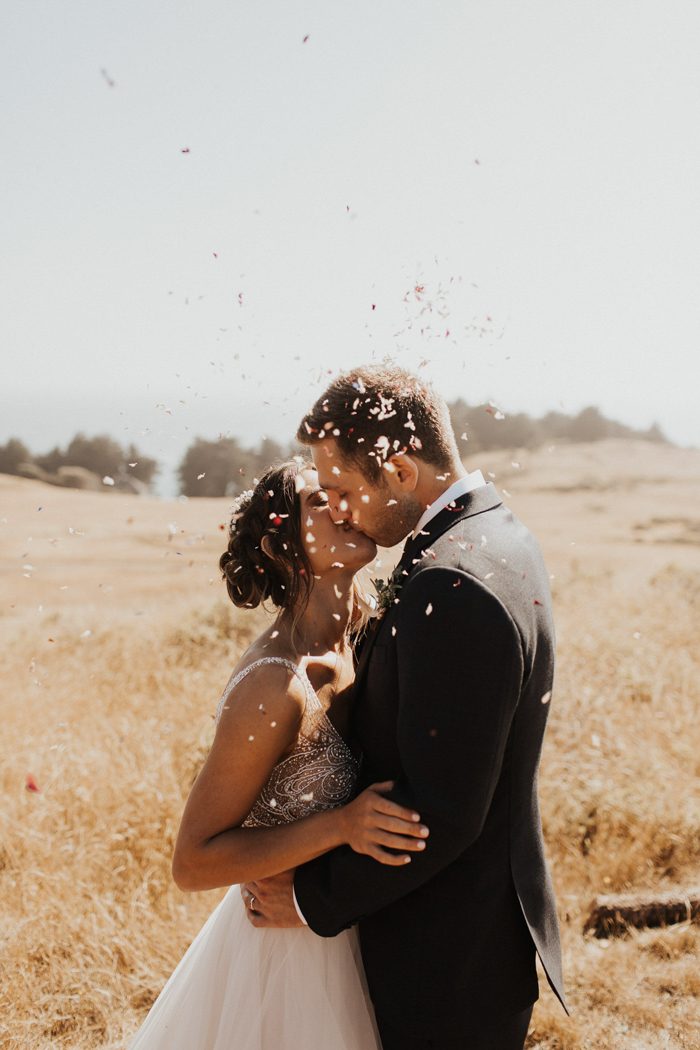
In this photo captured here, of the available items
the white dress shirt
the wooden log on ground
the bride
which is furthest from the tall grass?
the white dress shirt

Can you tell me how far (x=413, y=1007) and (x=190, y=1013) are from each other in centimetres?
88

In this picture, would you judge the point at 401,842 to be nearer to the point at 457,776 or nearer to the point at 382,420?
the point at 457,776

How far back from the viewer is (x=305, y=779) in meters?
2.78

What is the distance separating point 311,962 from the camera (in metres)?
2.84

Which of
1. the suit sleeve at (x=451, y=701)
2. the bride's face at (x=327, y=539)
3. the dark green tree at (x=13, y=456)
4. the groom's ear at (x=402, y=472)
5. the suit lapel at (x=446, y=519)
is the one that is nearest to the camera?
the suit sleeve at (x=451, y=701)

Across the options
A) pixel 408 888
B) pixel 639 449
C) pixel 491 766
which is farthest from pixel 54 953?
pixel 639 449

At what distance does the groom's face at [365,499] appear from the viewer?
2.70m

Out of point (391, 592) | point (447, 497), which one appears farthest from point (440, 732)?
point (447, 497)

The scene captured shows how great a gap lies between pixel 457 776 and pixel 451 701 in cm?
21

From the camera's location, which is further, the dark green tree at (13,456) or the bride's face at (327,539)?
the dark green tree at (13,456)

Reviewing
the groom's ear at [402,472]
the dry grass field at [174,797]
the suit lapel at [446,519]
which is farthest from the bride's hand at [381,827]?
the dry grass field at [174,797]

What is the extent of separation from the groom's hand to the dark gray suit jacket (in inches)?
4.6

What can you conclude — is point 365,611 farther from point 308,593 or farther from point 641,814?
point 641,814

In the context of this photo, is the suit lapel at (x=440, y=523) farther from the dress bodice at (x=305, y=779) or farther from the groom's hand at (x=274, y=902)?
the groom's hand at (x=274, y=902)
